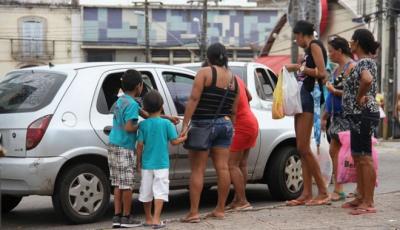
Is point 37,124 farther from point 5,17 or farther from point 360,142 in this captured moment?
point 5,17

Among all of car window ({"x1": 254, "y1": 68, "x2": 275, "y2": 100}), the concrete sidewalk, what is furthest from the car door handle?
car window ({"x1": 254, "y1": 68, "x2": 275, "y2": 100})

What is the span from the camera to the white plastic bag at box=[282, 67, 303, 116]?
691 centimetres

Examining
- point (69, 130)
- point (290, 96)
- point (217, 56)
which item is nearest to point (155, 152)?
point (69, 130)

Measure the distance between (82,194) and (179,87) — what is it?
1727mm

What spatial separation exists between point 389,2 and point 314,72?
17.9 meters

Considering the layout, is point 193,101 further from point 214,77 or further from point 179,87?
point 179,87

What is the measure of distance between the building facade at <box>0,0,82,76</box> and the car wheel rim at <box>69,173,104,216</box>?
46.4 metres

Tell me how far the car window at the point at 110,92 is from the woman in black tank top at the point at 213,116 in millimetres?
805

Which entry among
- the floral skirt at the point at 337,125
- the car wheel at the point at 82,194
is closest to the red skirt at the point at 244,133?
the floral skirt at the point at 337,125

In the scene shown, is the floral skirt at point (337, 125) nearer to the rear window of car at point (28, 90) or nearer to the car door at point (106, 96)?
the car door at point (106, 96)

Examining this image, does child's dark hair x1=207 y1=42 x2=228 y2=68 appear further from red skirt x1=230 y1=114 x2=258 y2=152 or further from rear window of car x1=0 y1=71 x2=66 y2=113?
rear window of car x1=0 y1=71 x2=66 y2=113

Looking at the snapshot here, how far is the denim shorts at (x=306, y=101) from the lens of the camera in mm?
6984

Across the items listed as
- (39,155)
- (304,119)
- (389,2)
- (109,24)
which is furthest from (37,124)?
(109,24)

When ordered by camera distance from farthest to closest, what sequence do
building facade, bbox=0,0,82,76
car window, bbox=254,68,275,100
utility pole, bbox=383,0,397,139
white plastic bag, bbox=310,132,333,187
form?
building facade, bbox=0,0,82,76 → utility pole, bbox=383,0,397,139 → car window, bbox=254,68,275,100 → white plastic bag, bbox=310,132,333,187
